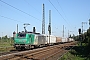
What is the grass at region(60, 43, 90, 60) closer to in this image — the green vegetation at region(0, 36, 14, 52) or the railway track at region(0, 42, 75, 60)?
the railway track at region(0, 42, 75, 60)

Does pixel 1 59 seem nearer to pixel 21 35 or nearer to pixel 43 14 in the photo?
pixel 21 35

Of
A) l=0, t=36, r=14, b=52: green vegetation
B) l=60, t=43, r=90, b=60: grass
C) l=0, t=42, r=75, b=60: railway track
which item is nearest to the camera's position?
l=0, t=42, r=75, b=60: railway track

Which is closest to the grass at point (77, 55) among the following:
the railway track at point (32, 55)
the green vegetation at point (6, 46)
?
the railway track at point (32, 55)

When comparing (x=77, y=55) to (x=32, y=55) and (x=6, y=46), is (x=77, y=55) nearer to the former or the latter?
(x=32, y=55)

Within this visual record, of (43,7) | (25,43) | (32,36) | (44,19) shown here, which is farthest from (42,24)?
(25,43)

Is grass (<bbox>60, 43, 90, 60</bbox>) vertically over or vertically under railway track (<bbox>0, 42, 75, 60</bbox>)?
under

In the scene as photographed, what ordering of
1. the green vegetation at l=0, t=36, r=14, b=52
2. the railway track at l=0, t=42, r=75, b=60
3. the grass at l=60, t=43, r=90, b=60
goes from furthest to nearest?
the green vegetation at l=0, t=36, r=14, b=52
the grass at l=60, t=43, r=90, b=60
the railway track at l=0, t=42, r=75, b=60

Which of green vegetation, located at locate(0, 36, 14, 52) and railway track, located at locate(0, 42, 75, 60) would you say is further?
green vegetation, located at locate(0, 36, 14, 52)

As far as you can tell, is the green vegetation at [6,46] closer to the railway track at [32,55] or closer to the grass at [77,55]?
the railway track at [32,55]

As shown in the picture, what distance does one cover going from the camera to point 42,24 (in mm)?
53000

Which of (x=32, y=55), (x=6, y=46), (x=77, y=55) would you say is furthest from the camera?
(x=6, y=46)

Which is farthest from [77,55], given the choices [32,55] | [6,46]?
[6,46]

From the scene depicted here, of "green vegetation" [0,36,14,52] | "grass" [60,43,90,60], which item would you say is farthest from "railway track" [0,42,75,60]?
"green vegetation" [0,36,14,52]

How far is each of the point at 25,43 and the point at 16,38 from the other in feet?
6.16
